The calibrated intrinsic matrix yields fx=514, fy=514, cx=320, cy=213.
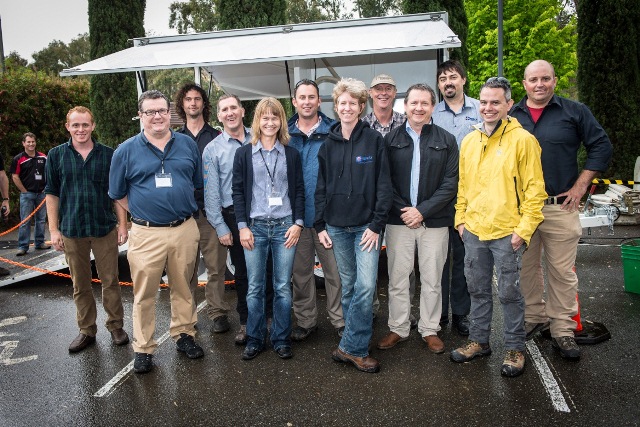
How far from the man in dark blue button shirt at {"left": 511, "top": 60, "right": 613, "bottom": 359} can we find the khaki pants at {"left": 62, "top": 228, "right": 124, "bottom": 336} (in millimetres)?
3393

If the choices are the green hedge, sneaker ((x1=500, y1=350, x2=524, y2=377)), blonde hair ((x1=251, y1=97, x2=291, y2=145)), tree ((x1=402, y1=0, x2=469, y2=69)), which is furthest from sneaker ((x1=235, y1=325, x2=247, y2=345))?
the green hedge

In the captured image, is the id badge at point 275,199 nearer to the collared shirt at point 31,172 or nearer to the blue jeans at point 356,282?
the blue jeans at point 356,282

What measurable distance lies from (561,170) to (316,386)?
232 cm

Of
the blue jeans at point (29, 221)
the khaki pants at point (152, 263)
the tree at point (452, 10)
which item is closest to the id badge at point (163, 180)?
the khaki pants at point (152, 263)

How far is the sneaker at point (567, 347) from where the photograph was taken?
3.67 metres

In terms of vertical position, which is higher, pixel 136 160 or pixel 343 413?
pixel 136 160

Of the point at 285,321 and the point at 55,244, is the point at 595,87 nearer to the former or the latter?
the point at 285,321

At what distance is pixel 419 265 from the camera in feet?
12.5

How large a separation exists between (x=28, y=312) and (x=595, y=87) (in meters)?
11.7

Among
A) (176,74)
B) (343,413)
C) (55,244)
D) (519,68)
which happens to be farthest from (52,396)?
(176,74)

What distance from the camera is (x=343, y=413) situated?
308cm

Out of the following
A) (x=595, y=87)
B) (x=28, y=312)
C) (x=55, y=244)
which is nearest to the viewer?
(x=55, y=244)

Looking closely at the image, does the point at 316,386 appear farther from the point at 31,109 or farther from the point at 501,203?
the point at 31,109

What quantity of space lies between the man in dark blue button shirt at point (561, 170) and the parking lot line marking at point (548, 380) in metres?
0.17
